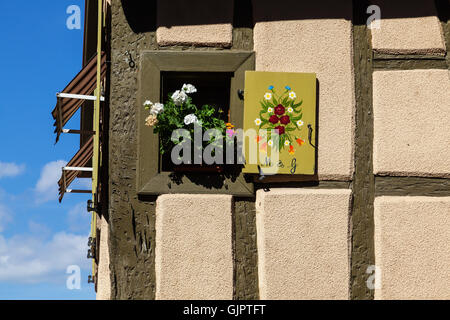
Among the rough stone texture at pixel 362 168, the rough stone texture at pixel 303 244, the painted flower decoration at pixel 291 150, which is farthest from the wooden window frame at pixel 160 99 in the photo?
the rough stone texture at pixel 362 168

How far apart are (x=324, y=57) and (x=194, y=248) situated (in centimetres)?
204

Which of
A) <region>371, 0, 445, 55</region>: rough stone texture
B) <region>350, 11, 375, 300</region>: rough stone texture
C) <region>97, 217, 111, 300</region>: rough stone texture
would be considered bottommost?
<region>97, 217, 111, 300</region>: rough stone texture

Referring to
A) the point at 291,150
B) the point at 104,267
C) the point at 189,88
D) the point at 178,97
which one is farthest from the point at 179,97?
the point at 104,267

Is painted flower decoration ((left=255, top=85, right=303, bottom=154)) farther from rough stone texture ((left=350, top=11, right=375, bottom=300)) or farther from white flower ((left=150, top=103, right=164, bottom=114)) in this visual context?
white flower ((left=150, top=103, right=164, bottom=114))

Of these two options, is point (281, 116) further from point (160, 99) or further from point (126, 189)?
point (126, 189)

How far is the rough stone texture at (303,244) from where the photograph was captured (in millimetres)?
5113

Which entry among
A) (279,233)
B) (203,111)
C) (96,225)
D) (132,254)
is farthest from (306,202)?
(96,225)

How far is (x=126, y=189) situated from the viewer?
531cm

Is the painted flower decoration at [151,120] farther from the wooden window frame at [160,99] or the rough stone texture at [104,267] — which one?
the rough stone texture at [104,267]

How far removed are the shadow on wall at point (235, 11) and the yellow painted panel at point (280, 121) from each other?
569 mm

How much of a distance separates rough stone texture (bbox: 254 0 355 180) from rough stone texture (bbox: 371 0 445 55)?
32cm

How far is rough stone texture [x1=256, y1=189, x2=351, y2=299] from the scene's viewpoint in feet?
16.8

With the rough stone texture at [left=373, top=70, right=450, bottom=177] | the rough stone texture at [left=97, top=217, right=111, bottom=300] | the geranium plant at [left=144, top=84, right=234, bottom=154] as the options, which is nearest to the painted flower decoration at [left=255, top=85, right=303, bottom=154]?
the geranium plant at [left=144, top=84, right=234, bottom=154]

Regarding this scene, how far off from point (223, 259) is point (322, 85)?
176 cm
